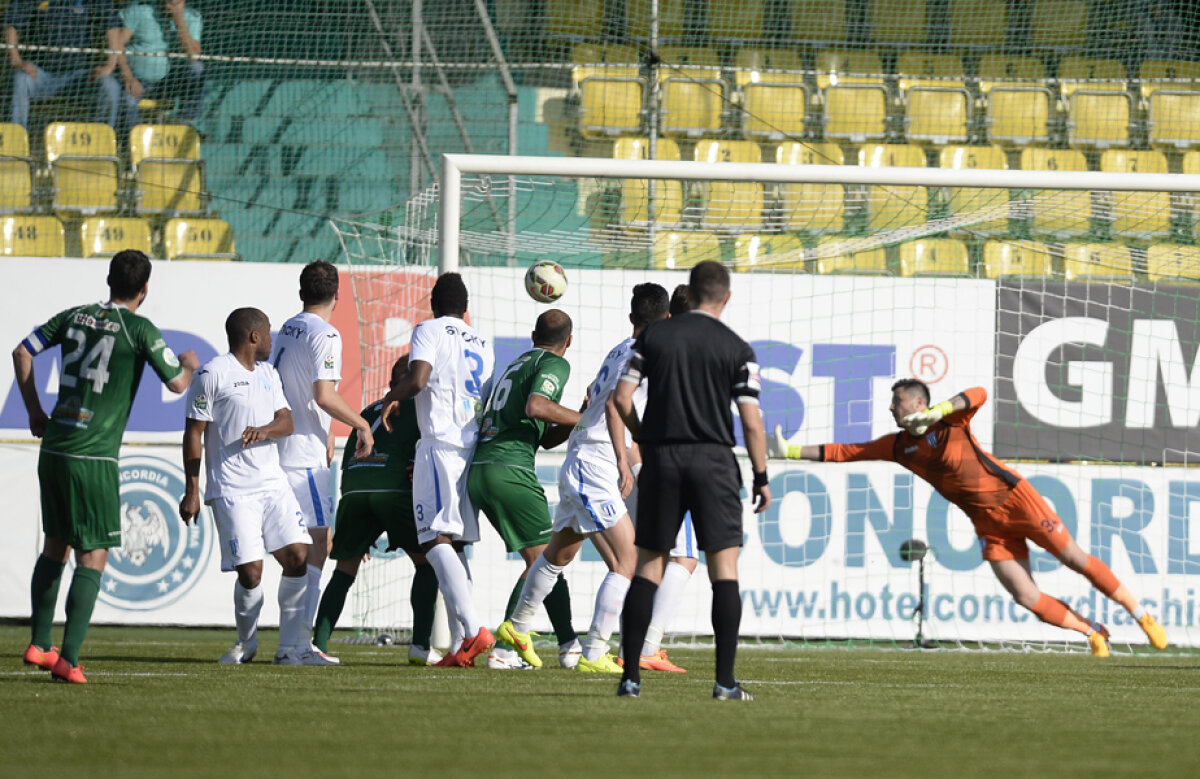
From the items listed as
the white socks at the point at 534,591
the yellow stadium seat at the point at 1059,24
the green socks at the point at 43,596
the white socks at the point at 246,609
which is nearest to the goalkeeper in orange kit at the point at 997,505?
the white socks at the point at 534,591

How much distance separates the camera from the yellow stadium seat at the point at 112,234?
14.9 m

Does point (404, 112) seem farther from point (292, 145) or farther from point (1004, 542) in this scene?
point (1004, 542)

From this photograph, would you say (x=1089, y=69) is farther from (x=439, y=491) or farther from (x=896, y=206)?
(x=439, y=491)

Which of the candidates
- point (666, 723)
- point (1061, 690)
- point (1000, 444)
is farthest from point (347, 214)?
point (666, 723)

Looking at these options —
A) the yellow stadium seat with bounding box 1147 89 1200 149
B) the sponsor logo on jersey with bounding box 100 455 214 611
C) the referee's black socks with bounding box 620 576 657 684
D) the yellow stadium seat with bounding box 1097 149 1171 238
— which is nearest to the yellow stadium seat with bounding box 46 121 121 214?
the sponsor logo on jersey with bounding box 100 455 214 611

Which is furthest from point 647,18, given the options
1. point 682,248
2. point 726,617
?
point 726,617

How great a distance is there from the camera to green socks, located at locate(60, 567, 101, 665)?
260 inches

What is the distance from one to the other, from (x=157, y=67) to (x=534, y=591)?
975 cm

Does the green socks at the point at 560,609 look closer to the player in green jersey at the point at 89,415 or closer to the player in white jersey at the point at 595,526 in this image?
the player in white jersey at the point at 595,526

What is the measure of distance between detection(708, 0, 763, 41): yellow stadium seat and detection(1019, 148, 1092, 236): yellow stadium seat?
322 cm

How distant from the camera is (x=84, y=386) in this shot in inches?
268

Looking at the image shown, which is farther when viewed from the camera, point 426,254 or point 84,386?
point 426,254

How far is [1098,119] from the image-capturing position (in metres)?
16.5

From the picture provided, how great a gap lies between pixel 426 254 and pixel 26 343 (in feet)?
20.8
